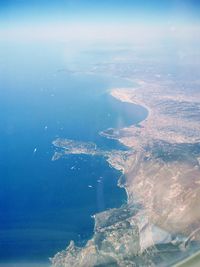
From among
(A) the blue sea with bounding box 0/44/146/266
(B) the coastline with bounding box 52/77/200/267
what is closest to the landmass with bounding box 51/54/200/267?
(B) the coastline with bounding box 52/77/200/267

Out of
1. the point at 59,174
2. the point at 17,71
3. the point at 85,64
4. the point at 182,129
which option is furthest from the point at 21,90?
the point at 59,174

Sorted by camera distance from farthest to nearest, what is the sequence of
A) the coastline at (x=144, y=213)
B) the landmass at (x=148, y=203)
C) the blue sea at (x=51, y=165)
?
the blue sea at (x=51, y=165)
the coastline at (x=144, y=213)
the landmass at (x=148, y=203)

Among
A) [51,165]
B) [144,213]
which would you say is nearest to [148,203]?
[144,213]

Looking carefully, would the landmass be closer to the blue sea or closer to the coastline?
the coastline

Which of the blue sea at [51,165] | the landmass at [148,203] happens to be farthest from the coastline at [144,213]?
the blue sea at [51,165]

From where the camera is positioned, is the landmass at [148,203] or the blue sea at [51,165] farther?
the blue sea at [51,165]

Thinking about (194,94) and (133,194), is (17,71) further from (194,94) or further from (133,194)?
(133,194)

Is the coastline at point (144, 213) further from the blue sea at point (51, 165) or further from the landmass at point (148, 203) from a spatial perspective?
the blue sea at point (51, 165)
